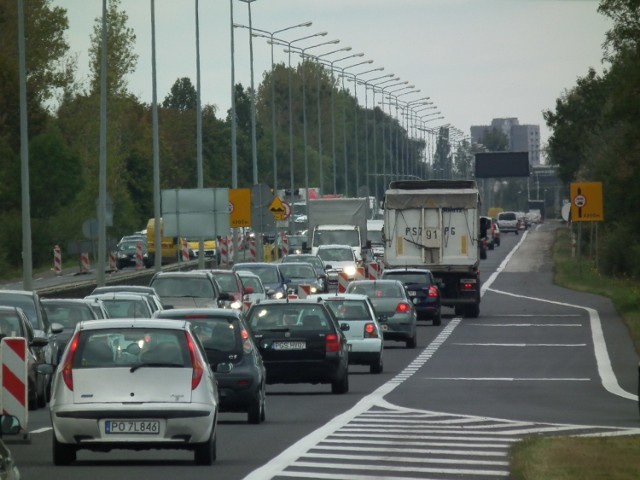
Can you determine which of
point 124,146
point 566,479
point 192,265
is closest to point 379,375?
point 566,479

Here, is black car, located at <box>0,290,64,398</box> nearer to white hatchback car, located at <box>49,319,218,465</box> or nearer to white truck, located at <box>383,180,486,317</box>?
white hatchback car, located at <box>49,319,218,465</box>

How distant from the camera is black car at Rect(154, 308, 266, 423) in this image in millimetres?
23000

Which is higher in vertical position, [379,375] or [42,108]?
[42,108]

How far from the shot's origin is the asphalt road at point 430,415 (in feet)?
57.5

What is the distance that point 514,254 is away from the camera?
116812 mm

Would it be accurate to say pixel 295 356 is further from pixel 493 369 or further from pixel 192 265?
pixel 192 265

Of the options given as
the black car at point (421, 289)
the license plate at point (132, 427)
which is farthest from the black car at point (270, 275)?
the license plate at point (132, 427)

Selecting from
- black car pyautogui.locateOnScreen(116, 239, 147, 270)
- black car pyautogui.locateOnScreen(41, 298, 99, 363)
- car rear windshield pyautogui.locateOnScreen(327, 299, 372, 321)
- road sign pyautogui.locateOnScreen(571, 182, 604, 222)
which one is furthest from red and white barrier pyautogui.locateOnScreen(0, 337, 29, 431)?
black car pyautogui.locateOnScreen(116, 239, 147, 270)

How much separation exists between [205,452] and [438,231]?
125ft

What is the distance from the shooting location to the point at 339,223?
8125 centimetres

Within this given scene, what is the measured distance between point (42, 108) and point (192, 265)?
3017 cm

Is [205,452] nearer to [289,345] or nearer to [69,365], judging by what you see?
[69,365]

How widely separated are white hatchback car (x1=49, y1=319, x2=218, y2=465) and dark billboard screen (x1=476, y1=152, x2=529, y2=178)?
14264cm

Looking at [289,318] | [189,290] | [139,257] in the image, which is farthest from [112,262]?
[289,318]
